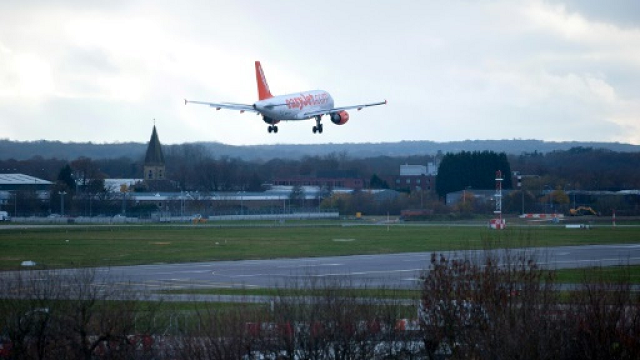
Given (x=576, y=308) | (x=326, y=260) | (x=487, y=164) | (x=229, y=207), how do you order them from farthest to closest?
(x=487, y=164), (x=229, y=207), (x=326, y=260), (x=576, y=308)

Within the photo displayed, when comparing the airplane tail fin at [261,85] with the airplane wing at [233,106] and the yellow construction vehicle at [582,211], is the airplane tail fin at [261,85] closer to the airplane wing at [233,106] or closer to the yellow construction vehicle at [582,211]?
the airplane wing at [233,106]

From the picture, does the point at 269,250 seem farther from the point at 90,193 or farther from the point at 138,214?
the point at 90,193

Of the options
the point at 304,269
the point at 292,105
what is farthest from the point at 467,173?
the point at 304,269

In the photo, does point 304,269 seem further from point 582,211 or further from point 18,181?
point 18,181

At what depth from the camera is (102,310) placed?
3269 centimetres

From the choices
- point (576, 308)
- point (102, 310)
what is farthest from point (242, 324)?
point (576, 308)

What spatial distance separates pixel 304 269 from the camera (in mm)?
66562

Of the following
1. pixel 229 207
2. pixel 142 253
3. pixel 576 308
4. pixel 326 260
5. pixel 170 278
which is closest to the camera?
pixel 576 308

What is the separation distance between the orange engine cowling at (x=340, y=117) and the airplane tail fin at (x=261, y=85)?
730 cm

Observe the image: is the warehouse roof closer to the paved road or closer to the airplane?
the airplane

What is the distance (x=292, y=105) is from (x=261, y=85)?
24.3 ft

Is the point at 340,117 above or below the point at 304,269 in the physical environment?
above

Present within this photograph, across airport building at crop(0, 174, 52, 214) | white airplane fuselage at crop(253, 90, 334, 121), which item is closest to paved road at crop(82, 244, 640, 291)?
white airplane fuselage at crop(253, 90, 334, 121)

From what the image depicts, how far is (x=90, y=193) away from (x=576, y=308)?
6224 inches
